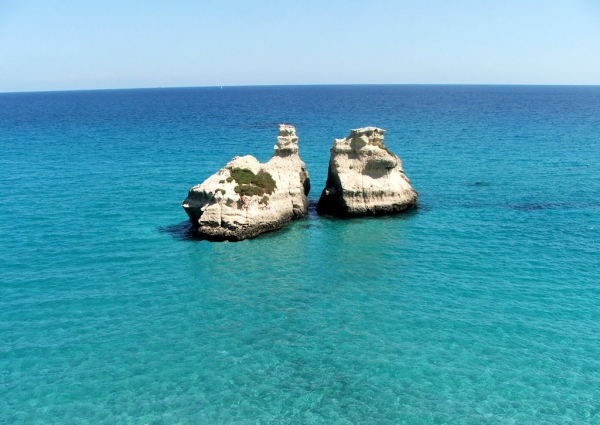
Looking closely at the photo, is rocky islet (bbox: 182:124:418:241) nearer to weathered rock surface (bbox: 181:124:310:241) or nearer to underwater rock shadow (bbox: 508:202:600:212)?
weathered rock surface (bbox: 181:124:310:241)

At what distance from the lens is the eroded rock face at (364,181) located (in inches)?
1937

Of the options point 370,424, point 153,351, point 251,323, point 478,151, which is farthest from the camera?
point 478,151

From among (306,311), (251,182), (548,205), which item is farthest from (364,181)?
(306,311)

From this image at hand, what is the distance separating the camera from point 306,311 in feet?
103

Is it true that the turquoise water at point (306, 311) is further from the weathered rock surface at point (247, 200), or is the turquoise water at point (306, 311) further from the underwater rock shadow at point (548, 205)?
the weathered rock surface at point (247, 200)

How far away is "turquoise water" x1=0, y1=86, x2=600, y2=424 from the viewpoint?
23.6 metres

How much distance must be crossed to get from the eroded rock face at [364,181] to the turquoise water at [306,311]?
8.60 ft

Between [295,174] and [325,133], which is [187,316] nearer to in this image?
[295,174]

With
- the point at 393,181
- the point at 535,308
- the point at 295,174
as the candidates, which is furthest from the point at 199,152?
the point at 535,308

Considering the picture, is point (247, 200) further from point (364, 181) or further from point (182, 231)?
point (364, 181)

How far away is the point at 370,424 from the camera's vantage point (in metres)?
22.1

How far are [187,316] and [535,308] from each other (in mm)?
23172

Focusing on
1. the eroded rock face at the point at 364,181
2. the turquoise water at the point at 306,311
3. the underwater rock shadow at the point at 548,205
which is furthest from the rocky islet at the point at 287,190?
the underwater rock shadow at the point at 548,205

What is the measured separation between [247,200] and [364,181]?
13.1 m
